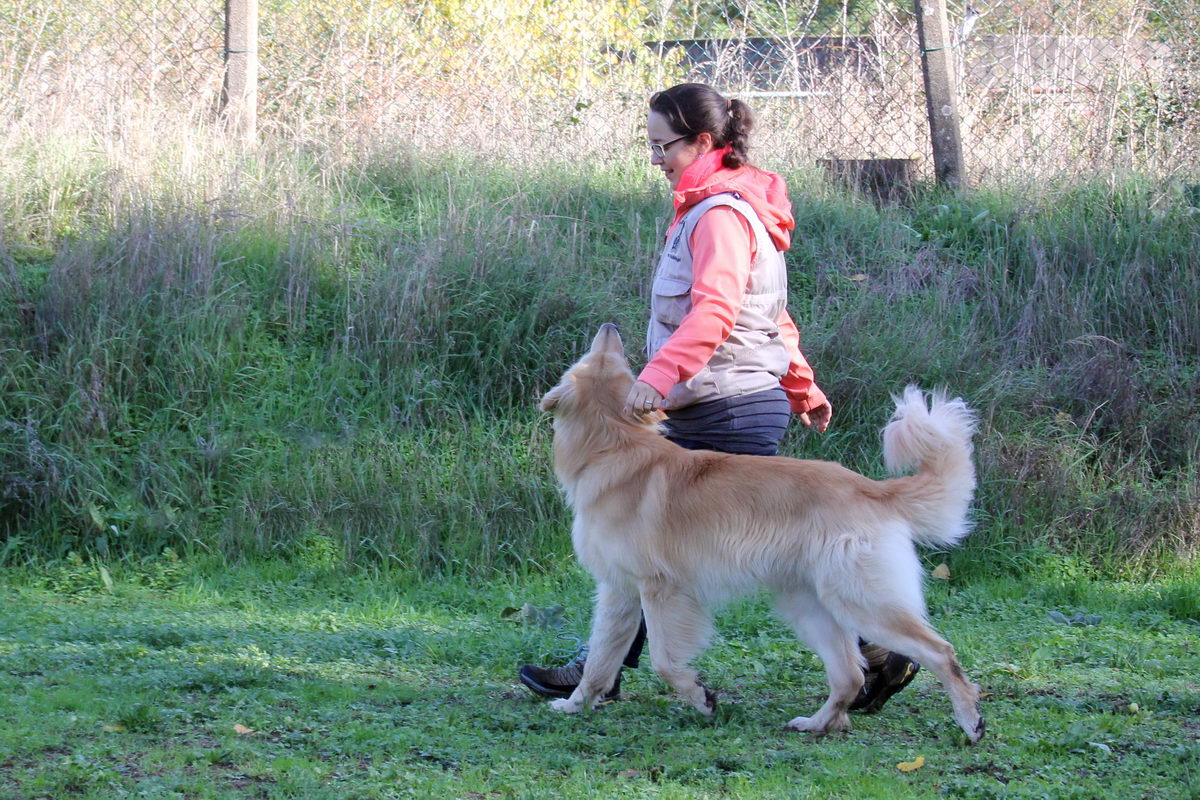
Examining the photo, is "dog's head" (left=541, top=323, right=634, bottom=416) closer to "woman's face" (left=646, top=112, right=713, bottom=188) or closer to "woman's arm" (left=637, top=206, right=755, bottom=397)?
"woman's arm" (left=637, top=206, right=755, bottom=397)

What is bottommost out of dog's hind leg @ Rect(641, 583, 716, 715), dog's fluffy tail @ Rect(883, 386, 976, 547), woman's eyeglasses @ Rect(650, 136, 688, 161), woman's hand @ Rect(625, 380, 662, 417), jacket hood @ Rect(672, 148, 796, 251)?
dog's hind leg @ Rect(641, 583, 716, 715)

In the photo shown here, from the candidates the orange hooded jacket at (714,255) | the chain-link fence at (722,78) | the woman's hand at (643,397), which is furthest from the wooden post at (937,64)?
the woman's hand at (643,397)

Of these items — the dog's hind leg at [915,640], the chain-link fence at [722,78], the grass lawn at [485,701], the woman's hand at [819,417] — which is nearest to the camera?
the grass lawn at [485,701]

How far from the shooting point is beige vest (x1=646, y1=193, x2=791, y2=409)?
381cm

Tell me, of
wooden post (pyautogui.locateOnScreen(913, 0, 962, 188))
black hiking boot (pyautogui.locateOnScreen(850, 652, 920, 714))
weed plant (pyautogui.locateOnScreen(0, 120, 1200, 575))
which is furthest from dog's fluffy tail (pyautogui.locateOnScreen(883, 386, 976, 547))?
wooden post (pyautogui.locateOnScreen(913, 0, 962, 188))

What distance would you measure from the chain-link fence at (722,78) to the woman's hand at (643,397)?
5.39m

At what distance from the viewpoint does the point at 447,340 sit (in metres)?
6.91

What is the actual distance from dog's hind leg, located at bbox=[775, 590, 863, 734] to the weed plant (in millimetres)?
2376

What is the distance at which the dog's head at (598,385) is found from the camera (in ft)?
13.0

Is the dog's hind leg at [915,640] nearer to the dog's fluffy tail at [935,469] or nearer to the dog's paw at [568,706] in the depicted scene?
the dog's fluffy tail at [935,469]

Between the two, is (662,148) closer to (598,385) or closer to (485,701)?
(598,385)

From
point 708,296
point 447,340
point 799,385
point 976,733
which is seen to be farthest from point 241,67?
point 976,733

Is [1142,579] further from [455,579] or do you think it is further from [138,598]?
[138,598]

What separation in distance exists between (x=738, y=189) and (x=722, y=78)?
5.58 meters
